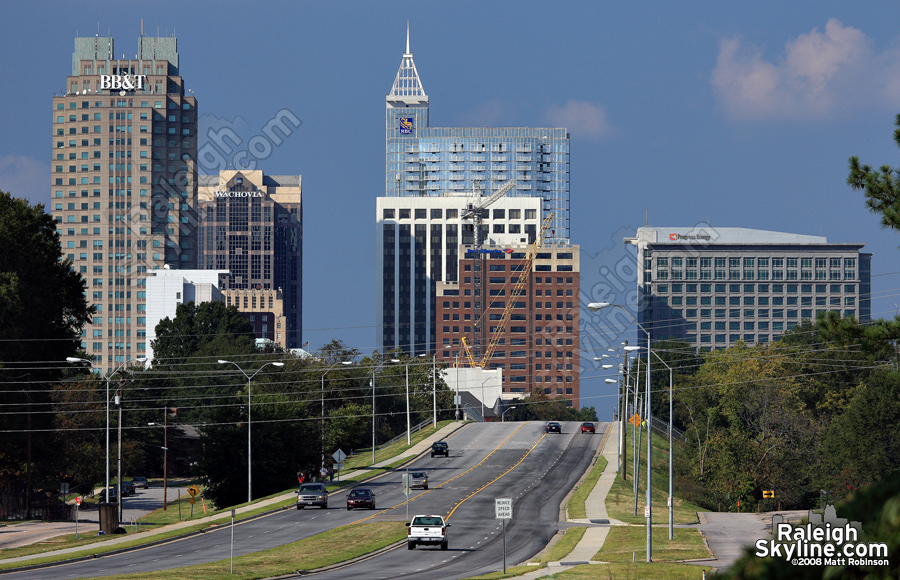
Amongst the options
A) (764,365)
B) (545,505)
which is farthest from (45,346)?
(764,365)

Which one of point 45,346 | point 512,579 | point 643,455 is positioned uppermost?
point 45,346

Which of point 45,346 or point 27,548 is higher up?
point 45,346

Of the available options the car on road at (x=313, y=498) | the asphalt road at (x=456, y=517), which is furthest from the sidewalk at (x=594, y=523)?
the car on road at (x=313, y=498)

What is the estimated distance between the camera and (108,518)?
58219 millimetres

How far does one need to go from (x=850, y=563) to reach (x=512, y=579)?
31910 millimetres

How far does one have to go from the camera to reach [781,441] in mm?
102688

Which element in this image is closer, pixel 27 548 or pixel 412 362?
pixel 27 548

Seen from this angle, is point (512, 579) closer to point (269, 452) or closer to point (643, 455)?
point (269, 452)

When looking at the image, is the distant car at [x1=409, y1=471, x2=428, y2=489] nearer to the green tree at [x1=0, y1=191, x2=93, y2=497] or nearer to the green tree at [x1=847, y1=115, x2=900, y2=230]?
the green tree at [x1=0, y1=191, x2=93, y2=497]

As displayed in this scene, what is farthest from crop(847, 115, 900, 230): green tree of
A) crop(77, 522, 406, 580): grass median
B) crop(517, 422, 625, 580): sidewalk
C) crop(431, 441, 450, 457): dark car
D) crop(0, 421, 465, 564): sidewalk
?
crop(431, 441, 450, 457): dark car

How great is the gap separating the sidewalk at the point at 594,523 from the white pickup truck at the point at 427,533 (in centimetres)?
629

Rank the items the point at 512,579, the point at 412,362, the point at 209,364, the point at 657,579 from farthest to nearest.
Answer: the point at 412,362
the point at 209,364
the point at 512,579
the point at 657,579

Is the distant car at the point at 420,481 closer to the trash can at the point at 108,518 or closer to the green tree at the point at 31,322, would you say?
the trash can at the point at 108,518

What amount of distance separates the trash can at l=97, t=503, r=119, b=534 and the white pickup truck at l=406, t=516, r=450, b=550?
1956 centimetres
